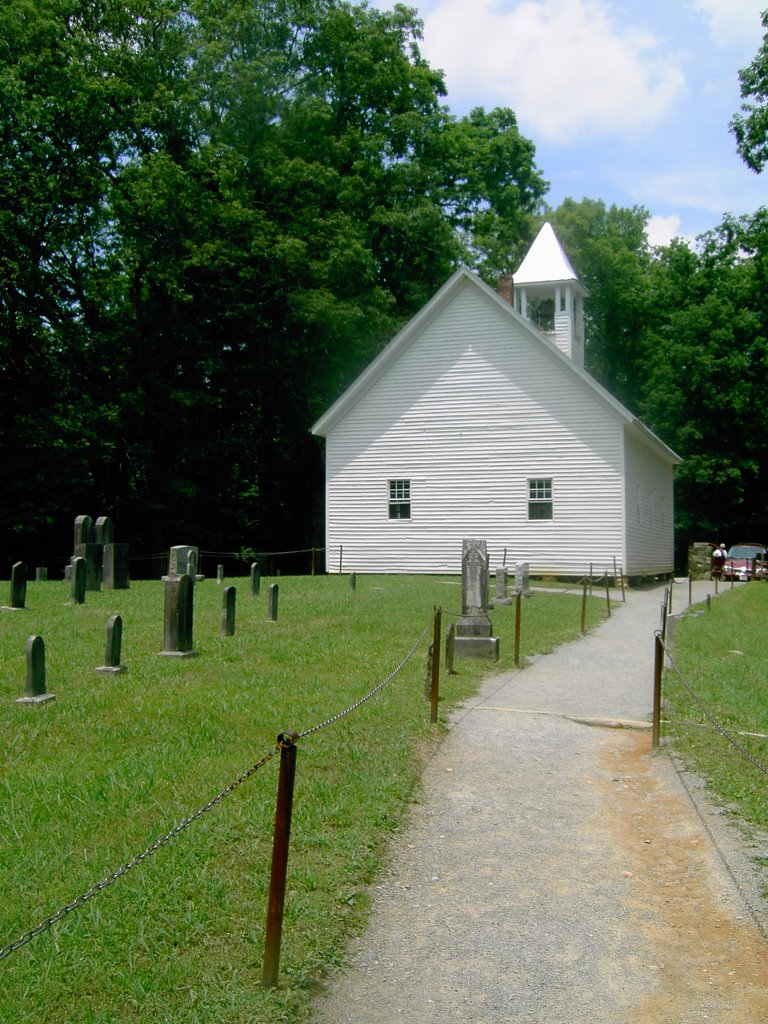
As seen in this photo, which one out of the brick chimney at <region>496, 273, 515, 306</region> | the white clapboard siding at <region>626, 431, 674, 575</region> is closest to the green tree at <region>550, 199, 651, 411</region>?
the white clapboard siding at <region>626, 431, 674, 575</region>

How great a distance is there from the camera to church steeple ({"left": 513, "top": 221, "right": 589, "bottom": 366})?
3450 centimetres

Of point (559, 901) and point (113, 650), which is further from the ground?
point (113, 650)

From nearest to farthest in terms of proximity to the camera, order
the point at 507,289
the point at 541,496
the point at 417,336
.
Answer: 1. the point at 541,496
2. the point at 417,336
3. the point at 507,289

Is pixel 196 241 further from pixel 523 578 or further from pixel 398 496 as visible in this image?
pixel 523 578

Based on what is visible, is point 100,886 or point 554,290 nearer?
point 100,886

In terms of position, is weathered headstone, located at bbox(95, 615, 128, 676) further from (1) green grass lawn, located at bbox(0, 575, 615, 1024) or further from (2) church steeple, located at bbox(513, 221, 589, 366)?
(2) church steeple, located at bbox(513, 221, 589, 366)

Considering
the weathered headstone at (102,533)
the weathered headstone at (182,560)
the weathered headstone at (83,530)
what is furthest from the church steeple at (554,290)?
the weathered headstone at (83,530)

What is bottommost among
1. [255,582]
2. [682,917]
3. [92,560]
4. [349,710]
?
[682,917]

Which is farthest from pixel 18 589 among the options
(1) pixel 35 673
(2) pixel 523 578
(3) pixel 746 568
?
(3) pixel 746 568

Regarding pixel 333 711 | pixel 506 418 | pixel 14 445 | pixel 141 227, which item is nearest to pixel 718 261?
pixel 506 418

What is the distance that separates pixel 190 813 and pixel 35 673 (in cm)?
392

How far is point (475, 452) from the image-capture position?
31250 millimetres

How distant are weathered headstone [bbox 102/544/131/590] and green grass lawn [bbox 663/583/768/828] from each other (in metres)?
11.8

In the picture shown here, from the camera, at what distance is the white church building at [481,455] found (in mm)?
29828
